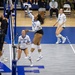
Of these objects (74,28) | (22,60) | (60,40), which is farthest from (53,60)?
(74,28)

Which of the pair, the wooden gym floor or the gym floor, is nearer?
the gym floor

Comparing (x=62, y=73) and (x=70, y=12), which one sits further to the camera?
(x=70, y=12)

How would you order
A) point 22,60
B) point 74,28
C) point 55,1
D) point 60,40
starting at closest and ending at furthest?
point 22,60 → point 60,40 → point 74,28 → point 55,1

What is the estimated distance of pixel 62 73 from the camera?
1177cm

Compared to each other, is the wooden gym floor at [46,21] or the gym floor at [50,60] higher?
the gym floor at [50,60]

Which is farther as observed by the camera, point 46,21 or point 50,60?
point 46,21

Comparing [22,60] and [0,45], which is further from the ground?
[0,45]

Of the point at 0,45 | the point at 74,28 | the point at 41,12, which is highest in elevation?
the point at 41,12

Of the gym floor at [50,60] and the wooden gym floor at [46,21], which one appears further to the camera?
the wooden gym floor at [46,21]

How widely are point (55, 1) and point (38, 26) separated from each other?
39.7 feet

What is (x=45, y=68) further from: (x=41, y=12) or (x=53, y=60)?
(x=41, y=12)

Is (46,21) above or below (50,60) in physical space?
below

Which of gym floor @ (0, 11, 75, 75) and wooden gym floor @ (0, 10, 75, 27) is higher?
gym floor @ (0, 11, 75, 75)

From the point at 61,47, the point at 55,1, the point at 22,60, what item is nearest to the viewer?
the point at 22,60
